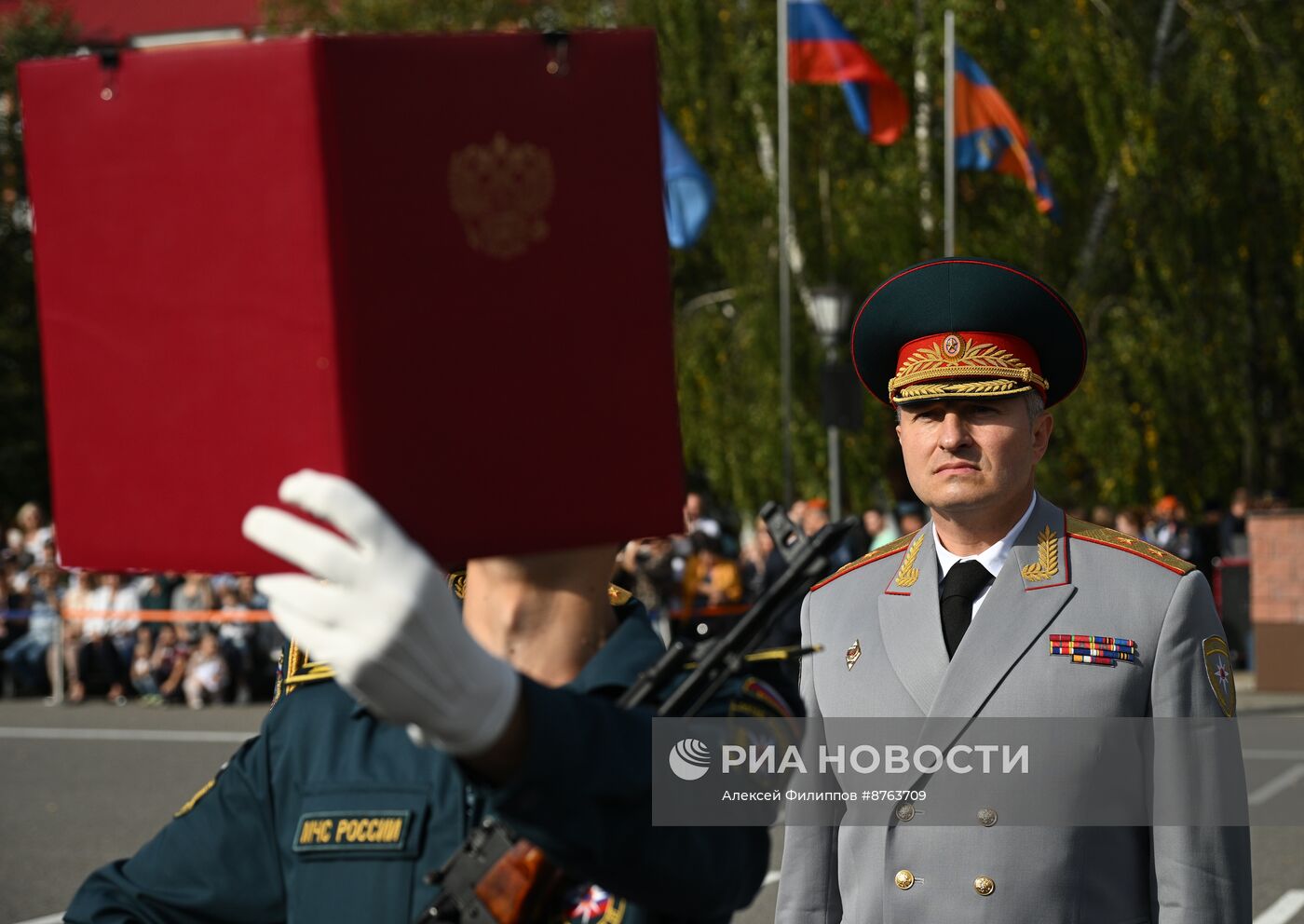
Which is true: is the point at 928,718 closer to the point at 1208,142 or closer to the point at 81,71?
the point at 81,71

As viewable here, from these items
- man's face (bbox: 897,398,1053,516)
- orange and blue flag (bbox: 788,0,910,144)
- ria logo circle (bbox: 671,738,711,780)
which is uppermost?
orange and blue flag (bbox: 788,0,910,144)

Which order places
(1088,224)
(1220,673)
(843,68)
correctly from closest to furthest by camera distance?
(1220,673) < (843,68) < (1088,224)

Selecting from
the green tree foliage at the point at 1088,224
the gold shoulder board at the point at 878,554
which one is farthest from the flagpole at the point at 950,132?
the gold shoulder board at the point at 878,554

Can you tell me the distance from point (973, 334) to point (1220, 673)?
74cm

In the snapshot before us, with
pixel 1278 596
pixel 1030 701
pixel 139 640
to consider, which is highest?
pixel 1030 701

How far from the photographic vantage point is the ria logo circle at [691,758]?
81.4 inches

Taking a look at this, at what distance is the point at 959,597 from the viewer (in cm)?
352

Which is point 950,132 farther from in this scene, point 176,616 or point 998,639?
point 998,639

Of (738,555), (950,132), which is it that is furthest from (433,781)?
(950,132)

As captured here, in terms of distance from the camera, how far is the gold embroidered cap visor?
135 inches

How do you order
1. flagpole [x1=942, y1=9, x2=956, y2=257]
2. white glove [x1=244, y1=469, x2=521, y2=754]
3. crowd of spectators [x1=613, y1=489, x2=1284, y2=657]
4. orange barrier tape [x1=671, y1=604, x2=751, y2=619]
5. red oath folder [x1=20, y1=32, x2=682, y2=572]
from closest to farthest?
white glove [x1=244, y1=469, x2=521, y2=754]
red oath folder [x1=20, y1=32, x2=682, y2=572]
crowd of spectators [x1=613, y1=489, x2=1284, y2=657]
orange barrier tape [x1=671, y1=604, x2=751, y2=619]
flagpole [x1=942, y1=9, x2=956, y2=257]

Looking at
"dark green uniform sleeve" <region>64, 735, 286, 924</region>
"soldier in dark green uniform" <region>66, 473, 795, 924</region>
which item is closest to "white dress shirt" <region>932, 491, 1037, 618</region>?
"soldier in dark green uniform" <region>66, 473, 795, 924</region>

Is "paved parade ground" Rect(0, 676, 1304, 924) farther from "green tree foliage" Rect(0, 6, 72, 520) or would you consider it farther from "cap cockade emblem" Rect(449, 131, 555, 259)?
"green tree foliage" Rect(0, 6, 72, 520)

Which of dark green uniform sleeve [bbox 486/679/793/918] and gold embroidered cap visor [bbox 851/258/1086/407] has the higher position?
gold embroidered cap visor [bbox 851/258/1086/407]
